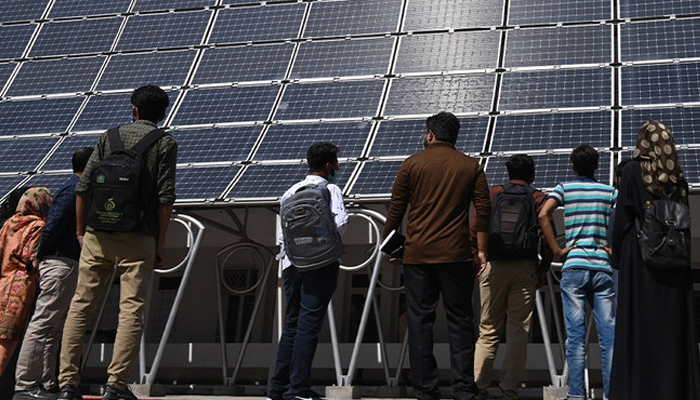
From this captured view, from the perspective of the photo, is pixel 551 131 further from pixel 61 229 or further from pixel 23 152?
pixel 23 152

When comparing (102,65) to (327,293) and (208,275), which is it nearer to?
(208,275)

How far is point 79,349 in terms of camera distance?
21.0 ft

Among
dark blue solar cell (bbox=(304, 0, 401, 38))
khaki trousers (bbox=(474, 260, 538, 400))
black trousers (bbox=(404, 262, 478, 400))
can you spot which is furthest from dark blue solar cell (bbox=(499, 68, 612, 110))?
black trousers (bbox=(404, 262, 478, 400))

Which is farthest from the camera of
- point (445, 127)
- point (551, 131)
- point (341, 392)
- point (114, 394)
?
point (551, 131)

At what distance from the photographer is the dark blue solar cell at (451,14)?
511 inches

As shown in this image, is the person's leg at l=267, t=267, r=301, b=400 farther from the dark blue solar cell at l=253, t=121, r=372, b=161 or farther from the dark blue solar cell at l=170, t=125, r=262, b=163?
the dark blue solar cell at l=170, t=125, r=262, b=163

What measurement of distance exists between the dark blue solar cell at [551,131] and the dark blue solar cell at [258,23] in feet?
12.9

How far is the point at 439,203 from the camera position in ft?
21.3

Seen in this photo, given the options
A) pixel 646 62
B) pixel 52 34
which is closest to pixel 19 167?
pixel 52 34

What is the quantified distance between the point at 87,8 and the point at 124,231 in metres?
10.0

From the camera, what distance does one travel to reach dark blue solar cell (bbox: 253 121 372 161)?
1114cm

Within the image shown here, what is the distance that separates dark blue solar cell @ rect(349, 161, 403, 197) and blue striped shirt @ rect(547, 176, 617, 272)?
9.33ft

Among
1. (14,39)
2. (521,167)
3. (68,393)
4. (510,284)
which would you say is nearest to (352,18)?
(14,39)

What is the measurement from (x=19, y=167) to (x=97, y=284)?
6.26 m
